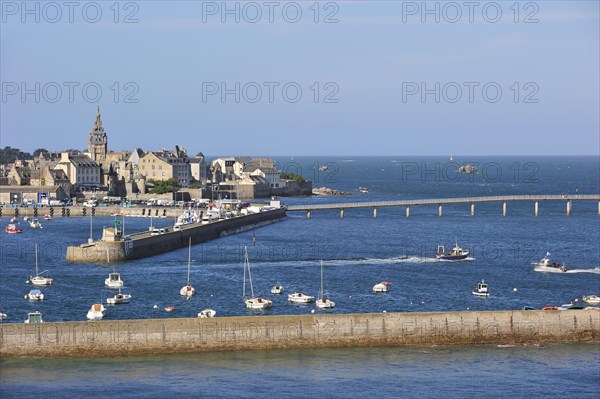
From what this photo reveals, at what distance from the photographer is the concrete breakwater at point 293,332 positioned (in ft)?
147

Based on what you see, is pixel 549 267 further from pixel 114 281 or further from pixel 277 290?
pixel 114 281

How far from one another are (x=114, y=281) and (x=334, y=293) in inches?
504

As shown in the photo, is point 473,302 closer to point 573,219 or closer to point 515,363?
point 515,363

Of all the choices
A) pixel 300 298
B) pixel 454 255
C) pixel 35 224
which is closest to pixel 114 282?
pixel 300 298

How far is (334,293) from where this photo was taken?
62.6 m

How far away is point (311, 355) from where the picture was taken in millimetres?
46312

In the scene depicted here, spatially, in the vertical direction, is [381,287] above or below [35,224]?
below

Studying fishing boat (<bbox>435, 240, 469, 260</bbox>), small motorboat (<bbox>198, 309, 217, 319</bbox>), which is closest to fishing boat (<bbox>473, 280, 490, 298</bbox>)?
small motorboat (<bbox>198, 309, 217, 319</bbox>)

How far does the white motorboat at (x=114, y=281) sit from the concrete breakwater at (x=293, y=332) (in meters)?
17.8

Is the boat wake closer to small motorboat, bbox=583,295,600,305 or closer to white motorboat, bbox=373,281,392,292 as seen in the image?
small motorboat, bbox=583,295,600,305

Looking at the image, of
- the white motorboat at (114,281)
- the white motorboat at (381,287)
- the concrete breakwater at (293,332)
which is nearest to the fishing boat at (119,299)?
→ the white motorboat at (114,281)

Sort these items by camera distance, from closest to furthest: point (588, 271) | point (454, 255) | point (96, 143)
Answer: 1. point (588, 271)
2. point (454, 255)
3. point (96, 143)

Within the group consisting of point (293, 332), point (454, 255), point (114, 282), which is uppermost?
point (454, 255)

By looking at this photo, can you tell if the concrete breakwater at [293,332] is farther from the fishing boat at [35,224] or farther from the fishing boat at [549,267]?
the fishing boat at [35,224]
